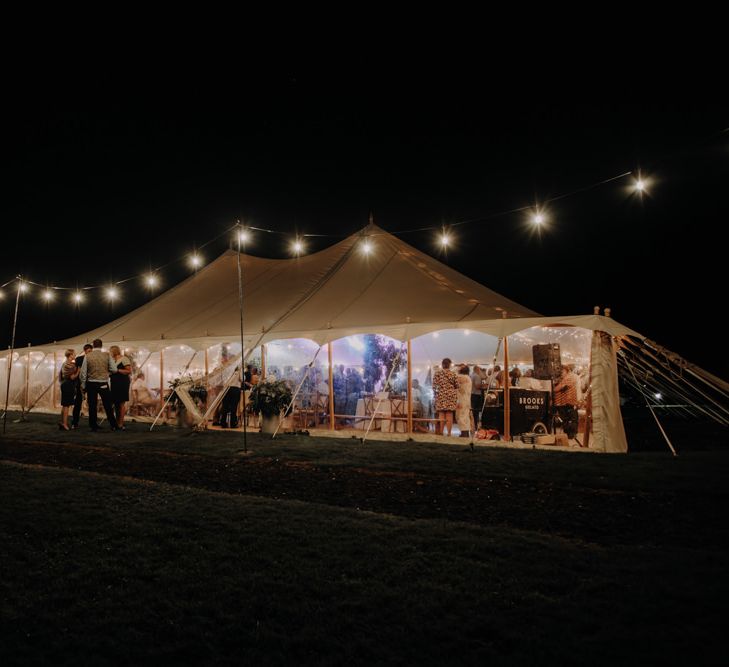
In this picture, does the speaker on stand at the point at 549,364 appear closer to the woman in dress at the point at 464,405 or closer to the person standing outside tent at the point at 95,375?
the woman in dress at the point at 464,405

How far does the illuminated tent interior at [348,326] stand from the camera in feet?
26.4

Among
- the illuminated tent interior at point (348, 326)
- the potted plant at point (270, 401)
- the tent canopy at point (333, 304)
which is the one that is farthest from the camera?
the potted plant at point (270, 401)

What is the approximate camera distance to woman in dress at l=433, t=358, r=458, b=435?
8797 millimetres

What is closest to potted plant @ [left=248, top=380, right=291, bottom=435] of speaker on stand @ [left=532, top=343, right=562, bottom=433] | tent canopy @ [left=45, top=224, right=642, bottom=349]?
tent canopy @ [left=45, top=224, right=642, bottom=349]

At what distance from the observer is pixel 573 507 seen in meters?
4.41

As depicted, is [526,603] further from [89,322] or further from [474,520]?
[89,322]

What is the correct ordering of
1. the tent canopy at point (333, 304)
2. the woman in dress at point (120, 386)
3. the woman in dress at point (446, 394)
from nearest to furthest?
the tent canopy at point (333, 304) < the woman in dress at point (446, 394) < the woman in dress at point (120, 386)

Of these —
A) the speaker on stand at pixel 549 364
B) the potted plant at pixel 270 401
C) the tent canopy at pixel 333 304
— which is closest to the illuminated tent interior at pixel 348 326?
the tent canopy at pixel 333 304

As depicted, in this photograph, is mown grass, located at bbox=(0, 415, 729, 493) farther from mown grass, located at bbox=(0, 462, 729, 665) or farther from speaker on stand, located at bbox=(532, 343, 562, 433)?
mown grass, located at bbox=(0, 462, 729, 665)

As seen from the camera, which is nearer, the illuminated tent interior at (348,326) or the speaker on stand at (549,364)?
the illuminated tent interior at (348,326)

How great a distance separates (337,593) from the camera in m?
2.70

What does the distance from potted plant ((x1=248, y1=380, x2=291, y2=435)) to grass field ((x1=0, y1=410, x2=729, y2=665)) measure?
3.66 metres

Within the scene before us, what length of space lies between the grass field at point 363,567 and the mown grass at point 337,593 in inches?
0.4

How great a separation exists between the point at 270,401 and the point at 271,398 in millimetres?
56
